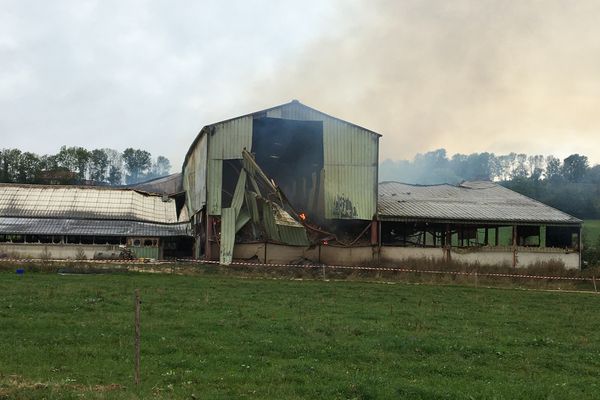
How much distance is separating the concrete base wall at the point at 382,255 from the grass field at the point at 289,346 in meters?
16.7

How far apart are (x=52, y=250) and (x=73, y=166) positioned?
270ft

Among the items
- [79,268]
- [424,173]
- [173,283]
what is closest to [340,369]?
[173,283]

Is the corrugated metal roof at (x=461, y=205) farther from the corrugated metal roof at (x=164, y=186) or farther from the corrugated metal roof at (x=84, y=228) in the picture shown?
the corrugated metal roof at (x=164, y=186)

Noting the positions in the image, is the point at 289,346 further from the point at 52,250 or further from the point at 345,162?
the point at 52,250

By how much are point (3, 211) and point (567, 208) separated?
7673 cm

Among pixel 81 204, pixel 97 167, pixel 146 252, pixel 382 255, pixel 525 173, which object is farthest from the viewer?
pixel 525 173

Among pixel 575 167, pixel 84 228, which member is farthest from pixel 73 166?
pixel 575 167

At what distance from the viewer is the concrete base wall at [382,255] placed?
4016cm

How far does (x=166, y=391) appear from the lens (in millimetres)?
9609

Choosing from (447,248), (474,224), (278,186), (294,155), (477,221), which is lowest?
(447,248)

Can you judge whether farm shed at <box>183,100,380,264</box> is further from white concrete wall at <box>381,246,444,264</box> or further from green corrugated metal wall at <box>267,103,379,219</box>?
white concrete wall at <box>381,246,444,264</box>

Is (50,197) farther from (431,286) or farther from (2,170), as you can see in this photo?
(2,170)

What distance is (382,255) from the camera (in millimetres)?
40844

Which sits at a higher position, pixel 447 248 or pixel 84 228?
pixel 84 228
